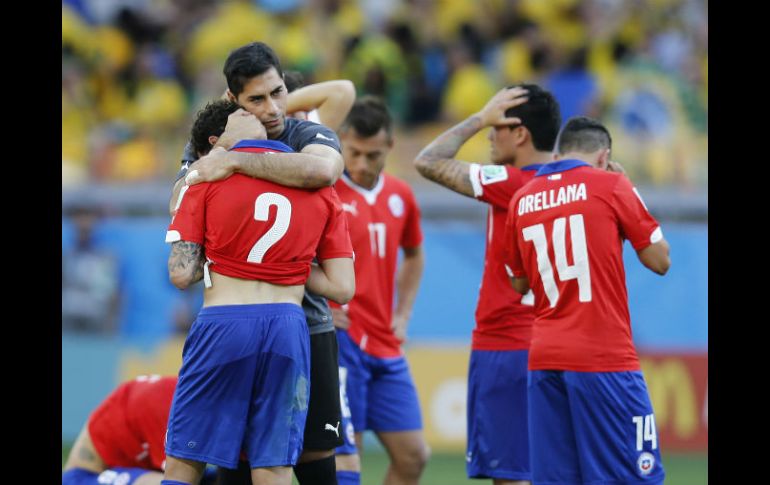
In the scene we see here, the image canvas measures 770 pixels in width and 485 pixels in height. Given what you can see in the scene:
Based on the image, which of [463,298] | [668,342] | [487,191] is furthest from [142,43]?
[487,191]

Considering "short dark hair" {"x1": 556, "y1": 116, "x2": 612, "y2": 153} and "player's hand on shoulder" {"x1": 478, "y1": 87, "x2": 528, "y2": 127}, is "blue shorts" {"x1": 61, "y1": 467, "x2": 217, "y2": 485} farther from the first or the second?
"short dark hair" {"x1": 556, "y1": 116, "x2": 612, "y2": 153}

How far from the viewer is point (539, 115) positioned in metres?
6.32

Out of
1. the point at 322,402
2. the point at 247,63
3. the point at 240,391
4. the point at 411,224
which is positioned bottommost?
the point at 322,402

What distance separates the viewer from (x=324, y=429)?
17.5ft

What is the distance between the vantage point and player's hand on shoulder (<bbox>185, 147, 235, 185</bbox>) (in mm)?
4973

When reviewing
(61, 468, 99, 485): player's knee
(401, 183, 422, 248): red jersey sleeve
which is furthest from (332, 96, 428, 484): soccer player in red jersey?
(61, 468, 99, 485): player's knee

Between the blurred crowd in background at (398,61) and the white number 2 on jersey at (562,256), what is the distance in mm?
7850

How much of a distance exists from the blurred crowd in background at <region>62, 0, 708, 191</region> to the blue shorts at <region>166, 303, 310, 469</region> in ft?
28.5

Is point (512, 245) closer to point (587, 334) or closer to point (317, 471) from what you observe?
point (587, 334)

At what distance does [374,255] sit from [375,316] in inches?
15.9

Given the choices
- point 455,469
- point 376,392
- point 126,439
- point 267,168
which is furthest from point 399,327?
point 455,469
